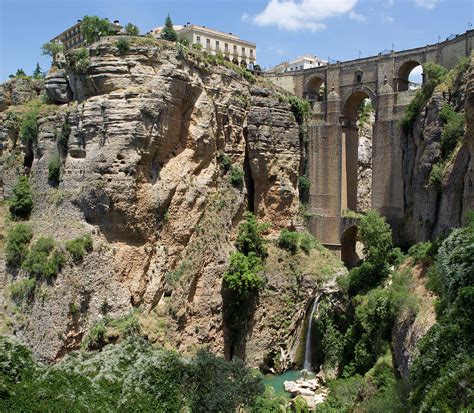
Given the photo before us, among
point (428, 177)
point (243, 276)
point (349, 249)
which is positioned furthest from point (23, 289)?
point (428, 177)

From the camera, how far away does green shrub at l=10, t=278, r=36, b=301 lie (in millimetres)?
26594

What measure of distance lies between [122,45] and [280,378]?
1933 centimetres

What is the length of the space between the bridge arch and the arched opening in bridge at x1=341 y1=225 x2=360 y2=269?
395 inches

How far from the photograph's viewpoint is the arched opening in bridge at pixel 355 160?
38.7 m

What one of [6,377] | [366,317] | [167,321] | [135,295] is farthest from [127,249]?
[366,317]

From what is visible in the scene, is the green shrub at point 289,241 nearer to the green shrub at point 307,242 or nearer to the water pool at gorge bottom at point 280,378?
the green shrub at point 307,242

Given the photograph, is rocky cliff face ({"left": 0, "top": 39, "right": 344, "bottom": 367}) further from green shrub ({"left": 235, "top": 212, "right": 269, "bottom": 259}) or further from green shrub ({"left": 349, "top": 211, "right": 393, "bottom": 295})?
green shrub ({"left": 349, "top": 211, "right": 393, "bottom": 295})

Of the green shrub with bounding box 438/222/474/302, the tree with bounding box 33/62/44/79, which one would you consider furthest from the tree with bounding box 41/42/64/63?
the green shrub with bounding box 438/222/474/302

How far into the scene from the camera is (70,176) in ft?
94.9

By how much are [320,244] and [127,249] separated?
13768mm

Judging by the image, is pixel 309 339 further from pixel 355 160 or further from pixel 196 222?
pixel 355 160

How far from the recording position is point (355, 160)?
1537 inches

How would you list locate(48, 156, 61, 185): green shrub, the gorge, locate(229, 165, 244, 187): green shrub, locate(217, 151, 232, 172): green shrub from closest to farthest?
1. the gorge
2. locate(48, 156, 61, 185): green shrub
3. locate(217, 151, 232, 172): green shrub
4. locate(229, 165, 244, 187): green shrub

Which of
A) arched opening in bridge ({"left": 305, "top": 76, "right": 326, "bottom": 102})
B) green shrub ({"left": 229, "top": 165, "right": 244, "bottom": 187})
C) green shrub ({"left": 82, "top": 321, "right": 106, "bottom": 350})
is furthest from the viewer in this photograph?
arched opening in bridge ({"left": 305, "top": 76, "right": 326, "bottom": 102})
